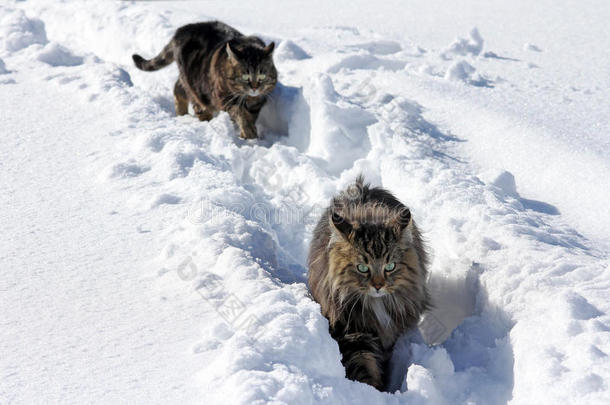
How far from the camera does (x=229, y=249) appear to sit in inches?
142

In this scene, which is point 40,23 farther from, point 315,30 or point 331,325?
point 331,325

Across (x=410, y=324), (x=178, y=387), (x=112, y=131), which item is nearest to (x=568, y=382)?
(x=410, y=324)

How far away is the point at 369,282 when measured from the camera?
325 centimetres

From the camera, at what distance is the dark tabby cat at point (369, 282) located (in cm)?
324

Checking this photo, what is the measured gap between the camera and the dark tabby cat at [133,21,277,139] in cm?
593

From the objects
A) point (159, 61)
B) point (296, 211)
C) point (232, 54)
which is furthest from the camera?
point (159, 61)

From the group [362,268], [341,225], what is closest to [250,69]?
[341,225]

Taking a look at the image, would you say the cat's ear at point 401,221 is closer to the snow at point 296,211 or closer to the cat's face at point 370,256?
the cat's face at point 370,256

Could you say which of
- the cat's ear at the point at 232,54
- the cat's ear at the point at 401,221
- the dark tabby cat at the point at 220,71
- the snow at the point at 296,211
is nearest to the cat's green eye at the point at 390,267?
the cat's ear at the point at 401,221

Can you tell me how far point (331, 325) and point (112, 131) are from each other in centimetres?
277

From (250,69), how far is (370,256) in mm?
3153

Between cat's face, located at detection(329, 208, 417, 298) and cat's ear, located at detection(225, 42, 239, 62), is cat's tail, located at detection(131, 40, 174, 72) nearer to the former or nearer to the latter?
cat's ear, located at detection(225, 42, 239, 62)

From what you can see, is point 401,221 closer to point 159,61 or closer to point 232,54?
point 232,54

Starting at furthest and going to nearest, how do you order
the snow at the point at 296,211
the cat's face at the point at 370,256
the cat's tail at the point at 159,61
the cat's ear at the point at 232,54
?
the cat's tail at the point at 159,61 → the cat's ear at the point at 232,54 → the cat's face at the point at 370,256 → the snow at the point at 296,211
